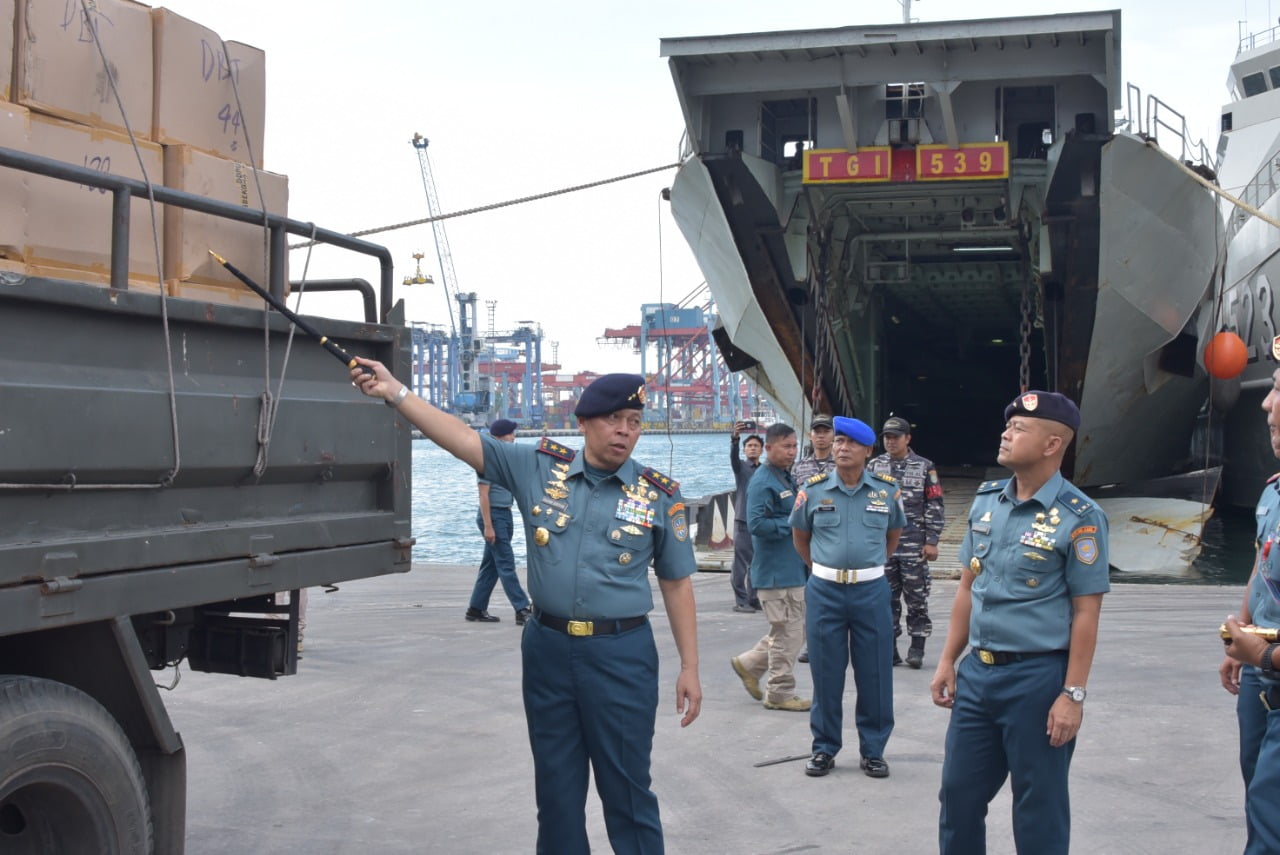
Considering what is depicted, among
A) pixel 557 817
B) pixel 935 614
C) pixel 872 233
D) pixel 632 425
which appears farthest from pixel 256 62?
pixel 872 233

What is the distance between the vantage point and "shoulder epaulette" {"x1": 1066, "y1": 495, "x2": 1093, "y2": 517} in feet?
12.3

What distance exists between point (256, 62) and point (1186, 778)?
4.76m

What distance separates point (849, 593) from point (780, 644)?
106 centimetres

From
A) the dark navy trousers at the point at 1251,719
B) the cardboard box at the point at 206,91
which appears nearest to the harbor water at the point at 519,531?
the cardboard box at the point at 206,91

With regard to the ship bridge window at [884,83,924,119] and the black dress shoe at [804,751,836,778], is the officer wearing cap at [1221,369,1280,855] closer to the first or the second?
the black dress shoe at [804,751,836,778]

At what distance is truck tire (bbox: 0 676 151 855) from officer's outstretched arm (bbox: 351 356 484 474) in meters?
1.09

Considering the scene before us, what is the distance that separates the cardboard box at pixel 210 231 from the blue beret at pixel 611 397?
118cm

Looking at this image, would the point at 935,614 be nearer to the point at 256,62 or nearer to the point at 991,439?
the point at 256,62

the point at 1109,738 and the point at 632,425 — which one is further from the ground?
the point at 632,425

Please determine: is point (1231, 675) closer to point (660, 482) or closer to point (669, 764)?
point (660, 482)

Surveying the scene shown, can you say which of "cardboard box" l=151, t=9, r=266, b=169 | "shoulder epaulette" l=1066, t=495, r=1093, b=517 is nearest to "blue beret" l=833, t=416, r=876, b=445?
"shoulder epaulette" l=1066, t=495, r=1093, b=517

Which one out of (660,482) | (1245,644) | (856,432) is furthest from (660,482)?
→ (856,432)

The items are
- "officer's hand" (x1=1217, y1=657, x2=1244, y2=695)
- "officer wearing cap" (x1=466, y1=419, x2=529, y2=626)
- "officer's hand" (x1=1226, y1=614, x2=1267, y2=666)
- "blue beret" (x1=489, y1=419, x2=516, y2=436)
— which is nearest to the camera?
"officer's hand" (x1=1226, y1=614, x2=1267, y2=666)

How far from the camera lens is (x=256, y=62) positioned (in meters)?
4.29
